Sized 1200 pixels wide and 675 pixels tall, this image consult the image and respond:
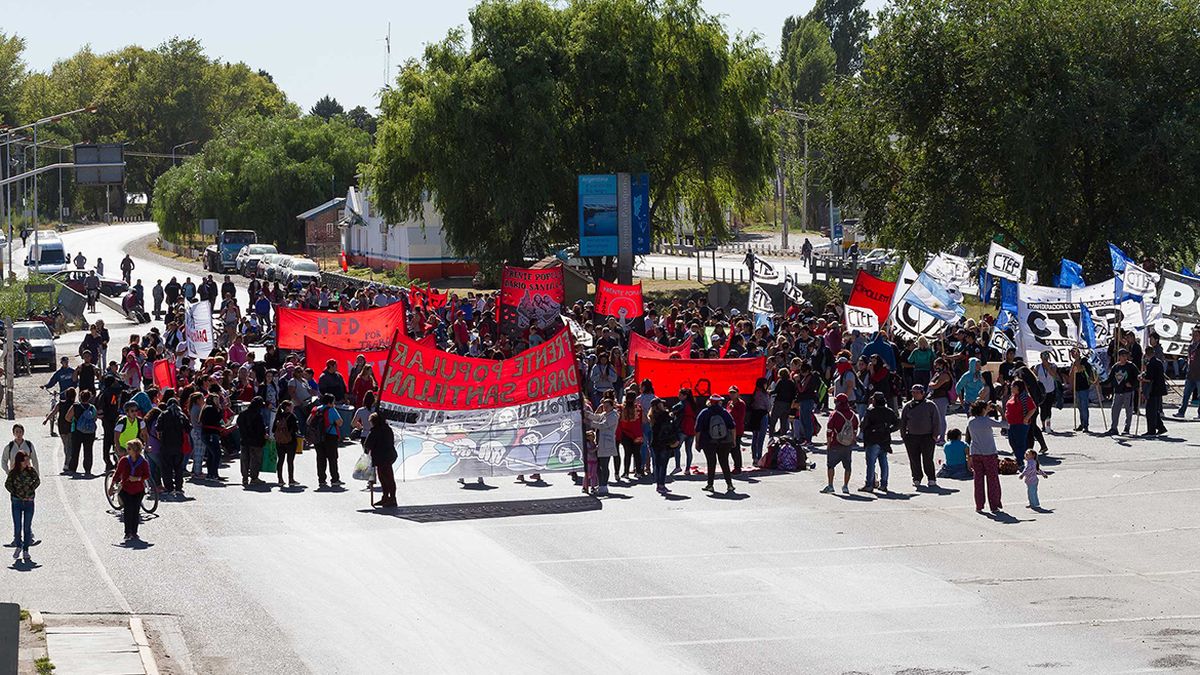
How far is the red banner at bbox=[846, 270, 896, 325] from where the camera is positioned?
30.5 meters

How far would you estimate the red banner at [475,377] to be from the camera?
21406mm

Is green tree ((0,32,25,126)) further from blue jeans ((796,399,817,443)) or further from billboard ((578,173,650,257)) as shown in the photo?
blue jeans ((796,399,817,443))

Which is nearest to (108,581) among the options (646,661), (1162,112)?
(646,661)

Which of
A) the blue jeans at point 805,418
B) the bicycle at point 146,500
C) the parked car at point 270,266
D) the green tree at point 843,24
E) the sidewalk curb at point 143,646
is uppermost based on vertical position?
the green tree at point 843,24

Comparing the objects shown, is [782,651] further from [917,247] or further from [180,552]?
[917,247]

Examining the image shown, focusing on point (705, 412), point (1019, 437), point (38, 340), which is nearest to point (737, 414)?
point (705, 412)

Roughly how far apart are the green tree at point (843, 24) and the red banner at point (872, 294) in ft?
334

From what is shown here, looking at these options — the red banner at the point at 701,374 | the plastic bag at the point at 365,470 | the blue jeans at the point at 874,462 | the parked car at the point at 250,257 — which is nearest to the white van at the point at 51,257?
the parked car at the point at 250,257

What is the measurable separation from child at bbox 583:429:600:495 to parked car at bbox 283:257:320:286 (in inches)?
1835

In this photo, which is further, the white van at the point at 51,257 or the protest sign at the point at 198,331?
the white van at the point at 51,257

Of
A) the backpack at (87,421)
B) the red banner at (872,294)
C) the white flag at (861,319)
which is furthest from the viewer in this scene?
the red banner at (872,294)

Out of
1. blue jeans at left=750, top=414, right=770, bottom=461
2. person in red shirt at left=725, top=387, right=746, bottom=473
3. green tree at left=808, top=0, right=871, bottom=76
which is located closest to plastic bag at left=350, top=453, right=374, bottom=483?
person in red shirt at left=725, top=387, right=746, bottom=473

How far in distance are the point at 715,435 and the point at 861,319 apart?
375 inches

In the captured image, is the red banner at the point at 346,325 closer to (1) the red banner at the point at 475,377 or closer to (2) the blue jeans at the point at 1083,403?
(1) the red banner at the point at 475,377
